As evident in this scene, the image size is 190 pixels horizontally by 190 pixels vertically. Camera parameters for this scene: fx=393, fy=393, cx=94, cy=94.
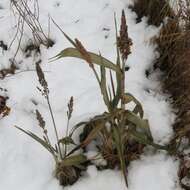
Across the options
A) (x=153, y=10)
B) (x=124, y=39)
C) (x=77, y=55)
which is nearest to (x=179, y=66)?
(x=153, y=10)

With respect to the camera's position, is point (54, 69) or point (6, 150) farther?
point (54, 69)

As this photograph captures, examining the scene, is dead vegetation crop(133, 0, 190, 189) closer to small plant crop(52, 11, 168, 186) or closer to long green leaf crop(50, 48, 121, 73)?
small plant crop(52, 11, 168, 186)

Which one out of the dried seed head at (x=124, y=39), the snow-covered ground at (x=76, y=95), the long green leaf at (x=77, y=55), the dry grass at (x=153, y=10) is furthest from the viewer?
the dry grass at (x=153, y=10)

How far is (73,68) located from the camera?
187 cm

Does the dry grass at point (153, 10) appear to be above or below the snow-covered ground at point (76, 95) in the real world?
above

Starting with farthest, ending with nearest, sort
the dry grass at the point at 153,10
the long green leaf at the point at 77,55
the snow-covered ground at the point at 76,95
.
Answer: the dry grass at the point at 153,10 → the snow-covered ground at the point at 76,95 → the long green leaf at the point at 77,55

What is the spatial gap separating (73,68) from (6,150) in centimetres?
50

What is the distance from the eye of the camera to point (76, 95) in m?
1.75

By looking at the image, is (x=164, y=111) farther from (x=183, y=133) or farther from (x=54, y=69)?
(x=54, y=69)

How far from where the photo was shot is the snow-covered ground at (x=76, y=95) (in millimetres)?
1521

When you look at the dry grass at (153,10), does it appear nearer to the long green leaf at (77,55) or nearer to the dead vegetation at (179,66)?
the dead vegetation at (179,66)

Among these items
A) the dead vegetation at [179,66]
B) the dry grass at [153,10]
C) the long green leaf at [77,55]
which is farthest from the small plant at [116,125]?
the dry grass at [153,10]

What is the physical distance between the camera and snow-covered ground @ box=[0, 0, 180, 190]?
1521 millimetres

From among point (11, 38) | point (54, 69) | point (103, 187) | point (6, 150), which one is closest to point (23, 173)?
point (6, 150)
